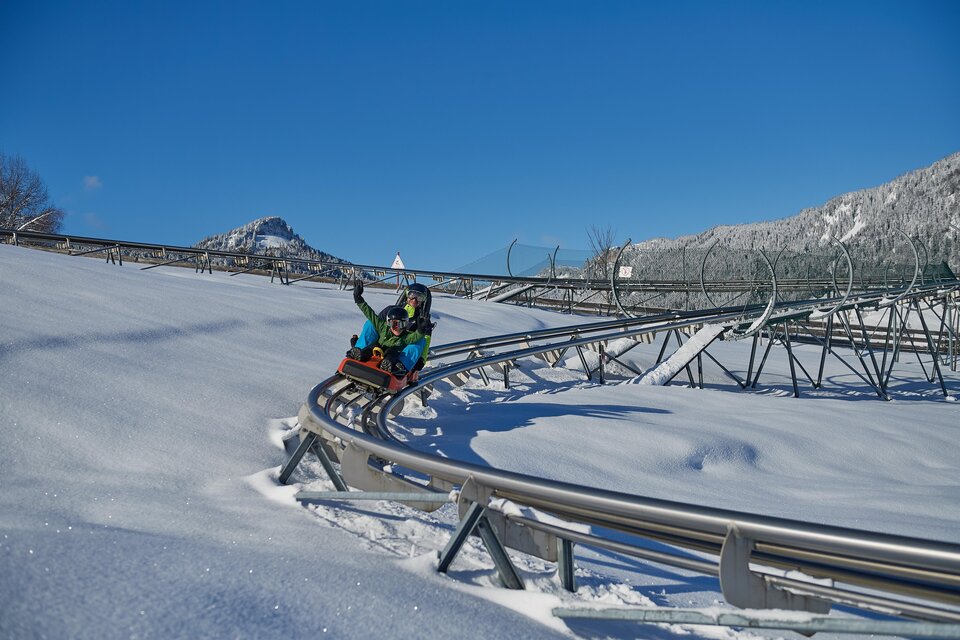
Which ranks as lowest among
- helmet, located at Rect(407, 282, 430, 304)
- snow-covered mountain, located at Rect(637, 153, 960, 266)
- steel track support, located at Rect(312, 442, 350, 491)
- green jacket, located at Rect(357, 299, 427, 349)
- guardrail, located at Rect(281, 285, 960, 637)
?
steel track support, located at Rect(312, 442, 350, 491)

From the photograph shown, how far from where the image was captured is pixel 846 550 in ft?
6.67

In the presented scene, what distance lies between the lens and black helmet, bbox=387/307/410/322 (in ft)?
24.5

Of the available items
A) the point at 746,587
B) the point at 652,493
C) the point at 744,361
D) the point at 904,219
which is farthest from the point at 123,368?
the point at 904,219

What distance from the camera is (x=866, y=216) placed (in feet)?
318

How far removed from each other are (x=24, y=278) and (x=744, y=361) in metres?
16.5

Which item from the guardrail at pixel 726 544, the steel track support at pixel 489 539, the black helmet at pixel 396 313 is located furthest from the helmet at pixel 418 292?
Answer: the steel track support at pixel 489 539

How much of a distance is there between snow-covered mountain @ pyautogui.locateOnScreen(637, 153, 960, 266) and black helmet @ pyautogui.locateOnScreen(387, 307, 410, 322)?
240 feet

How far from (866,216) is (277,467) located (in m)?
108

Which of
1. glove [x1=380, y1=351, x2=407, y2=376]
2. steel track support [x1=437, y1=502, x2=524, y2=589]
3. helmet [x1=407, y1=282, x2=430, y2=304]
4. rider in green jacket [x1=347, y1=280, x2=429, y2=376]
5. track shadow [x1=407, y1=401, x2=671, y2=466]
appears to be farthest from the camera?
helmet [x1=407, y1=282, x2=430, y2=304]

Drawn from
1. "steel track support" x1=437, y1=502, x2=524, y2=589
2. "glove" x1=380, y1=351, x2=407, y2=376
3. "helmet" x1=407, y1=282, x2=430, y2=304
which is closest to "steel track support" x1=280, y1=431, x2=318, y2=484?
"steel track support" x1=437, y1=502, x2=524, y2=589

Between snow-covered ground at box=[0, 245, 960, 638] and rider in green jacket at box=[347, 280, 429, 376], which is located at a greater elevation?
rider in green jacket at box=[347, 280, 429, 376]

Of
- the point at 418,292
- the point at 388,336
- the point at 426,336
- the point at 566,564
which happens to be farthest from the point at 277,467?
the point at 418,292

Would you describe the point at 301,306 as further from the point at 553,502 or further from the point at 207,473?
the point at 553,502

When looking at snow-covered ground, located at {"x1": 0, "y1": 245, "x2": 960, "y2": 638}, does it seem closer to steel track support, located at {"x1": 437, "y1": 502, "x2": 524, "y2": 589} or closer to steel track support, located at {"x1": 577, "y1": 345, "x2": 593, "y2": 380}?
steel track support, located at {"x1": 437, "y1": 502, "x2": 524, "y2": 589}
